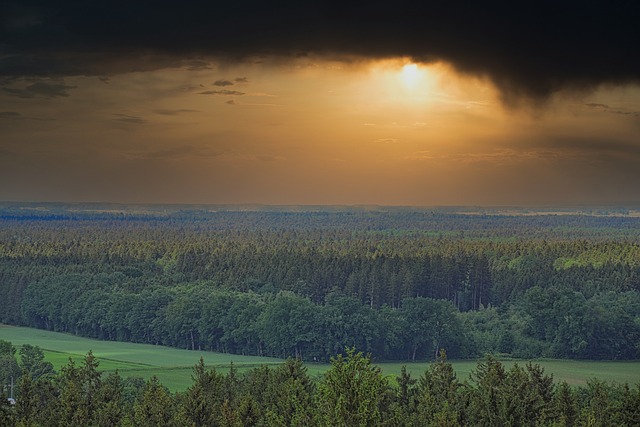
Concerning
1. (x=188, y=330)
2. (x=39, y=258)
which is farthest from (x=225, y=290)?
(x=39, y=258)

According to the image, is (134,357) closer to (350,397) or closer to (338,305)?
(338,305)

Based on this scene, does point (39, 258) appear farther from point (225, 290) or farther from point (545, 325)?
point (545, 325)

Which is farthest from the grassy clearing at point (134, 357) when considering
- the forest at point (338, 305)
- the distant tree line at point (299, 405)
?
the distant tree line at point (299, 405)

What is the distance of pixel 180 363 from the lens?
99562 mm

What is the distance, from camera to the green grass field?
3637 inches

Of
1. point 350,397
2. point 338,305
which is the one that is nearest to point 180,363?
point 338,305

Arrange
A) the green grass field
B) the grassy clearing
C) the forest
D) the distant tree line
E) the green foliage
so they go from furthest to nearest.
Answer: the forest, the green grass field, the grassy clearing, the distant tree line, the green foliage

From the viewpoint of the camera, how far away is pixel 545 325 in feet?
386

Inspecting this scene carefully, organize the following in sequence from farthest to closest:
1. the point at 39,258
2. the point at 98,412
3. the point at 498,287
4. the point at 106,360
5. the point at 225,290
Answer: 1. the point at 39,258
2. the point at 498,287
3. the point at 225,290
4. the point at 106,360
5. the point at 98,412

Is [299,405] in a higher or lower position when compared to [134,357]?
higher

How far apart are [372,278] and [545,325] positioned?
39333mm

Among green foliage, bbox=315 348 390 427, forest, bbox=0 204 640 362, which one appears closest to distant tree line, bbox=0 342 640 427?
green foliage, bbox=315 348 390 427

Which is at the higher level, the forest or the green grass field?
the forest

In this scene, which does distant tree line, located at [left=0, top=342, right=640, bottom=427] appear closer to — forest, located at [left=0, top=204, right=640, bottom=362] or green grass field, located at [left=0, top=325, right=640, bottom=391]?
forest, located at [left=0, top=204, right=640, bottom=362]
